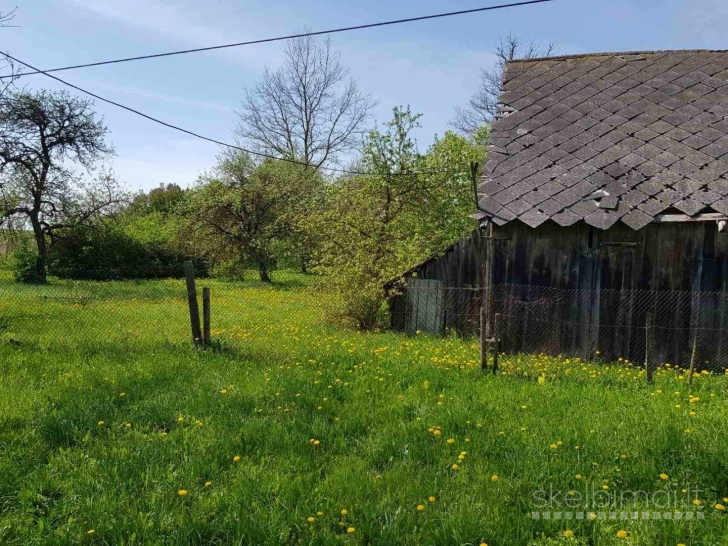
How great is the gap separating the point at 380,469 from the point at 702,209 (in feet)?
20.2

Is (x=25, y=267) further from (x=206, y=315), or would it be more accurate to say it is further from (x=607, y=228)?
(x=607, y=228)

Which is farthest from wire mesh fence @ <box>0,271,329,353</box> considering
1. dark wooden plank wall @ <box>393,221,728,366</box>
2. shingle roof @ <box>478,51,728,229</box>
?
shingle roof @ <box>478,51,728,229</box>

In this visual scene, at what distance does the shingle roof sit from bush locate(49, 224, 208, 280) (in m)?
18.9

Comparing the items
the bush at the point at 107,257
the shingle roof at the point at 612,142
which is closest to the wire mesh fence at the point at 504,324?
the shingle roof at the point at 612,142

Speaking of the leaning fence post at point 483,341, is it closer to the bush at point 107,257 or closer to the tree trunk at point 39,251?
the bush at point 107,257

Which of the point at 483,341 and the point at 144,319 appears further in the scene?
the point at 144,319

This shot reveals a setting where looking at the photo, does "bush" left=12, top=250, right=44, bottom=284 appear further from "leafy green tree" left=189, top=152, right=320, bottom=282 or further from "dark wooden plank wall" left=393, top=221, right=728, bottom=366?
"dark wooden plank wall" left=393, top=221, right=728, bottom=366

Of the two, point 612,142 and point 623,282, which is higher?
point 612,142

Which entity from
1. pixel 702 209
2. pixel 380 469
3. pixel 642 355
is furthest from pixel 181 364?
pixel 702 209

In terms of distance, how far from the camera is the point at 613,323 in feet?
25.6

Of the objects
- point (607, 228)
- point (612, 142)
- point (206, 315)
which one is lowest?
point (206, 315)

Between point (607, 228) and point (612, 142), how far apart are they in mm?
2031

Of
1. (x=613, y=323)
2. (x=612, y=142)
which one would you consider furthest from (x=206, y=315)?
(x=612, y=142)

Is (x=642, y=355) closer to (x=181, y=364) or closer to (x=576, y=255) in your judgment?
(x=576, y=255)
